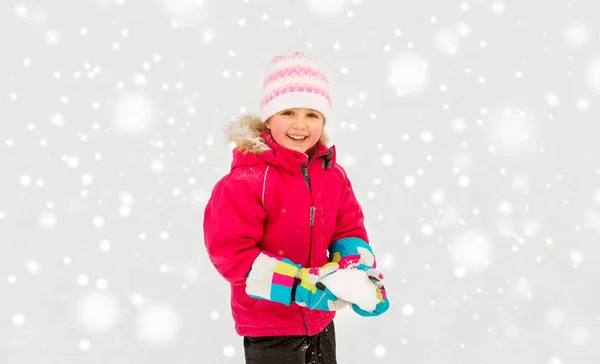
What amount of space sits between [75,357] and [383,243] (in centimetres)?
129

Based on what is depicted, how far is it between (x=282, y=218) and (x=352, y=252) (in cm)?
22

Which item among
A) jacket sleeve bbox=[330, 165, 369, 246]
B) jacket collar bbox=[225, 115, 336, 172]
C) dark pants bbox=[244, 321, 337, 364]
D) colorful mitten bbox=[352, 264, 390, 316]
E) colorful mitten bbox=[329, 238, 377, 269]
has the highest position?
jacket collar bbox=[225, 115, 336, 172]

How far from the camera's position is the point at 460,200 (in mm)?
2248

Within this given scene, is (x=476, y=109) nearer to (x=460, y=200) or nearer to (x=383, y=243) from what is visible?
(x=460, y=200)

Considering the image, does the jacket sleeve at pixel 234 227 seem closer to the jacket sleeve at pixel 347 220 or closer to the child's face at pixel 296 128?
the child's face at pixel 296 128

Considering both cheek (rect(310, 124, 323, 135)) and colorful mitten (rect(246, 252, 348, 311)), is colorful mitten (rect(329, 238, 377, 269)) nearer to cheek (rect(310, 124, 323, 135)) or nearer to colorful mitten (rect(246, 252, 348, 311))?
colorful mitten (rect(246, 252, 348, 311))

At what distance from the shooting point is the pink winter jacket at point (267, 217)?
120 cm

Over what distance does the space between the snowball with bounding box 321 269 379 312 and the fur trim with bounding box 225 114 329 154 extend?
1.16ft

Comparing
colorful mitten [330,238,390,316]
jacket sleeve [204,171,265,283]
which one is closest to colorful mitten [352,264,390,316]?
colorful mitten [330,238,390,316]

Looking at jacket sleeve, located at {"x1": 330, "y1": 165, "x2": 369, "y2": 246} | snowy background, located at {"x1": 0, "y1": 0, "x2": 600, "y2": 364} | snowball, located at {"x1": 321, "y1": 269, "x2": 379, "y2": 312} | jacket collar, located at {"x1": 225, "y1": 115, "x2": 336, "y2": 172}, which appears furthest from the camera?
snowy background, located at {"x1": 0, "y1": 0, "x2": 600, "y2": 364}

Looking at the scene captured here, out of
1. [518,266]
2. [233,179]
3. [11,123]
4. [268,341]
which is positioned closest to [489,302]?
[518,266]

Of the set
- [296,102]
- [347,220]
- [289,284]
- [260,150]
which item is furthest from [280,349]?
[296,102]

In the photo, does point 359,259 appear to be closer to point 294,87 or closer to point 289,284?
point 289,284

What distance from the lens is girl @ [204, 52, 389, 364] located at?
1.19m
